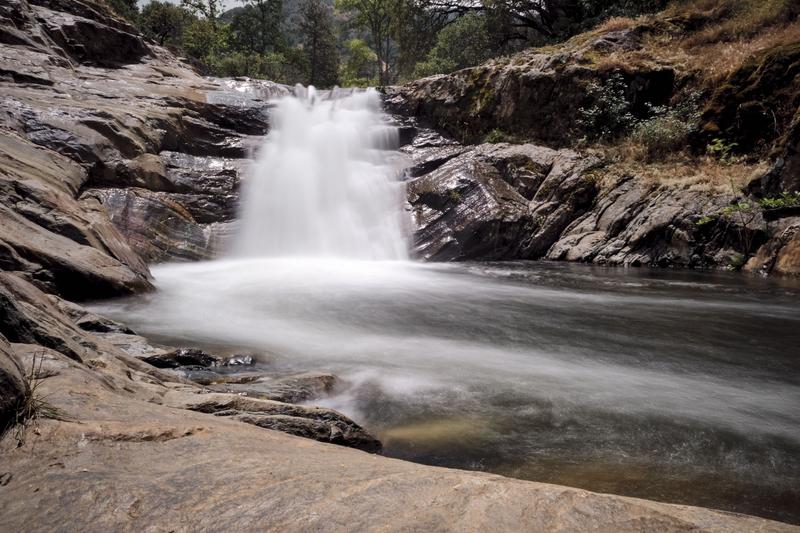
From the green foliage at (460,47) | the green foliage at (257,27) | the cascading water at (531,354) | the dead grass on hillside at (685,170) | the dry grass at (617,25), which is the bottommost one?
the cascading water at (531,354)

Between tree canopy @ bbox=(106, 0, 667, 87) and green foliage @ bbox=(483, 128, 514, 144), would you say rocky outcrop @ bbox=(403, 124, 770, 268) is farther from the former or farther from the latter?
tree canopy @ bbox=(106, 0, 667, 87)

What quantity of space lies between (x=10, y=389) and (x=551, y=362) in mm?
4773

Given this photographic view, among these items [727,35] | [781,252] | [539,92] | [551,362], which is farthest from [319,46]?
[551,362]

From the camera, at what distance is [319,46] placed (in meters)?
42.0

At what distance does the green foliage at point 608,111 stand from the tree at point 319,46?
31083 mm

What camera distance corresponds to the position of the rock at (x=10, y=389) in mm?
1893

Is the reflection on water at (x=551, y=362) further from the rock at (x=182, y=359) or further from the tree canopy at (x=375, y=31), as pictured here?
the tree canopy at (x=375, y=31)

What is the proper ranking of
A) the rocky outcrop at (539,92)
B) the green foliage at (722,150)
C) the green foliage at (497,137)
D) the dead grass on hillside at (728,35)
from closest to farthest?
1. the green foliage at (722,150)
2. the dead grass on hillside at (728,35)
3. the rocky outcrop at (539,92)
4. the green foliage at (497,137)

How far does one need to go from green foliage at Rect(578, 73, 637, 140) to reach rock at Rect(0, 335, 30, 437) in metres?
16.2

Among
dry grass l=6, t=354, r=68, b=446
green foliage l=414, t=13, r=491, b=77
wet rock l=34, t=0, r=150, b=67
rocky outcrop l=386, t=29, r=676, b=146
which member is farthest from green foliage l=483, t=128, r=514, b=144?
dry grass l=6, t=354, r=68, b=446

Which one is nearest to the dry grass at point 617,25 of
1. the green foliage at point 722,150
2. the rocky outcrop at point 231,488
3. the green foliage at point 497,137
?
the green foliage at point 497,137

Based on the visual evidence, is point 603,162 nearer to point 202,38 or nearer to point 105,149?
point 105,149

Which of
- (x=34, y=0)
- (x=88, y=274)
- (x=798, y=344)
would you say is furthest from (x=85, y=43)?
(x=798, y=344)

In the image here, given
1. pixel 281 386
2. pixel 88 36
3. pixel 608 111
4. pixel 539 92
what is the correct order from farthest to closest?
pixel 88 36 → pixel 539 92 → pixel 608 111 → pixel 281 386
